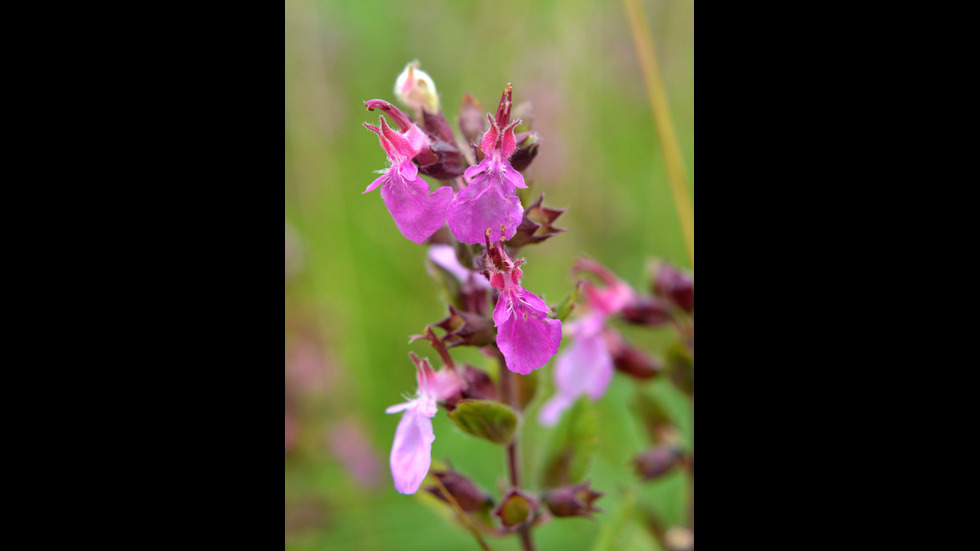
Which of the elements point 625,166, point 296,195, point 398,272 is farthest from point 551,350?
point 625,166

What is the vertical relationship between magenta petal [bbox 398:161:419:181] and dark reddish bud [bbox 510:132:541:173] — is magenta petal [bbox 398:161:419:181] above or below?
below

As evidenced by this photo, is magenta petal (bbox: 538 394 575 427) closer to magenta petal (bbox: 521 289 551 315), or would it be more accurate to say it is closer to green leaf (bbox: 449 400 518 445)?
green leaf (bbox: 449 400 518 445)

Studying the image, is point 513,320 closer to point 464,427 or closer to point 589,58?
point 464,427

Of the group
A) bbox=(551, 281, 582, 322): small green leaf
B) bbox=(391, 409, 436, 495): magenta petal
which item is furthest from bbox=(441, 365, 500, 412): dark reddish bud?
bbox=(551, 281, 582, 322): small green leaf

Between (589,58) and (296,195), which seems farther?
(296,195)

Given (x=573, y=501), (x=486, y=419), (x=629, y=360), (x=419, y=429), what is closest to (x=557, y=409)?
(x=629, y=360)

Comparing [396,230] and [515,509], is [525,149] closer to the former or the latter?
[515,509]
